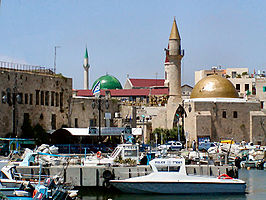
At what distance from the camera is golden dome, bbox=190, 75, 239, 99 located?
65812 mm

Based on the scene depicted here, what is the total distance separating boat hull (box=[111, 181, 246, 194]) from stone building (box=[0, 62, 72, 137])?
62.1ft

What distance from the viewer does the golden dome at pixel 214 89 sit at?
216ft

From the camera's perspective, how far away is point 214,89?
66.0 m

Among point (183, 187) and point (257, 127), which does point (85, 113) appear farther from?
point (183, 187)

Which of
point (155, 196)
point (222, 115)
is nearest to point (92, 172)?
point (155, 196)

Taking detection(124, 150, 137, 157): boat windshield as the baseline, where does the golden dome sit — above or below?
above

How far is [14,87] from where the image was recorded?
1918 inches

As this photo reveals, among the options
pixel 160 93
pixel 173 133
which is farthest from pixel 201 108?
pixel 160 93

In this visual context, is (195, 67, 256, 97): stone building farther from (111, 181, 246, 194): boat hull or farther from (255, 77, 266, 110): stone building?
(111, 181, 246, 194): boat hull

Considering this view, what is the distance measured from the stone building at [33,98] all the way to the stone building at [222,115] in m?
15.1

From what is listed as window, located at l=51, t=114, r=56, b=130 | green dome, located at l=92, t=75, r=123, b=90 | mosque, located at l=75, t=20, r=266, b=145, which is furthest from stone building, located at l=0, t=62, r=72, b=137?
green dome, located at l=92, t=75, r=123, b=90

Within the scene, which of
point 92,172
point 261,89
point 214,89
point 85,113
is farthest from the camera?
point 261,89

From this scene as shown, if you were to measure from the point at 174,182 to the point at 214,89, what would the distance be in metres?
37.7

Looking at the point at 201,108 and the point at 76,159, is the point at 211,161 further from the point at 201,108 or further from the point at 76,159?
the point at 201,108
